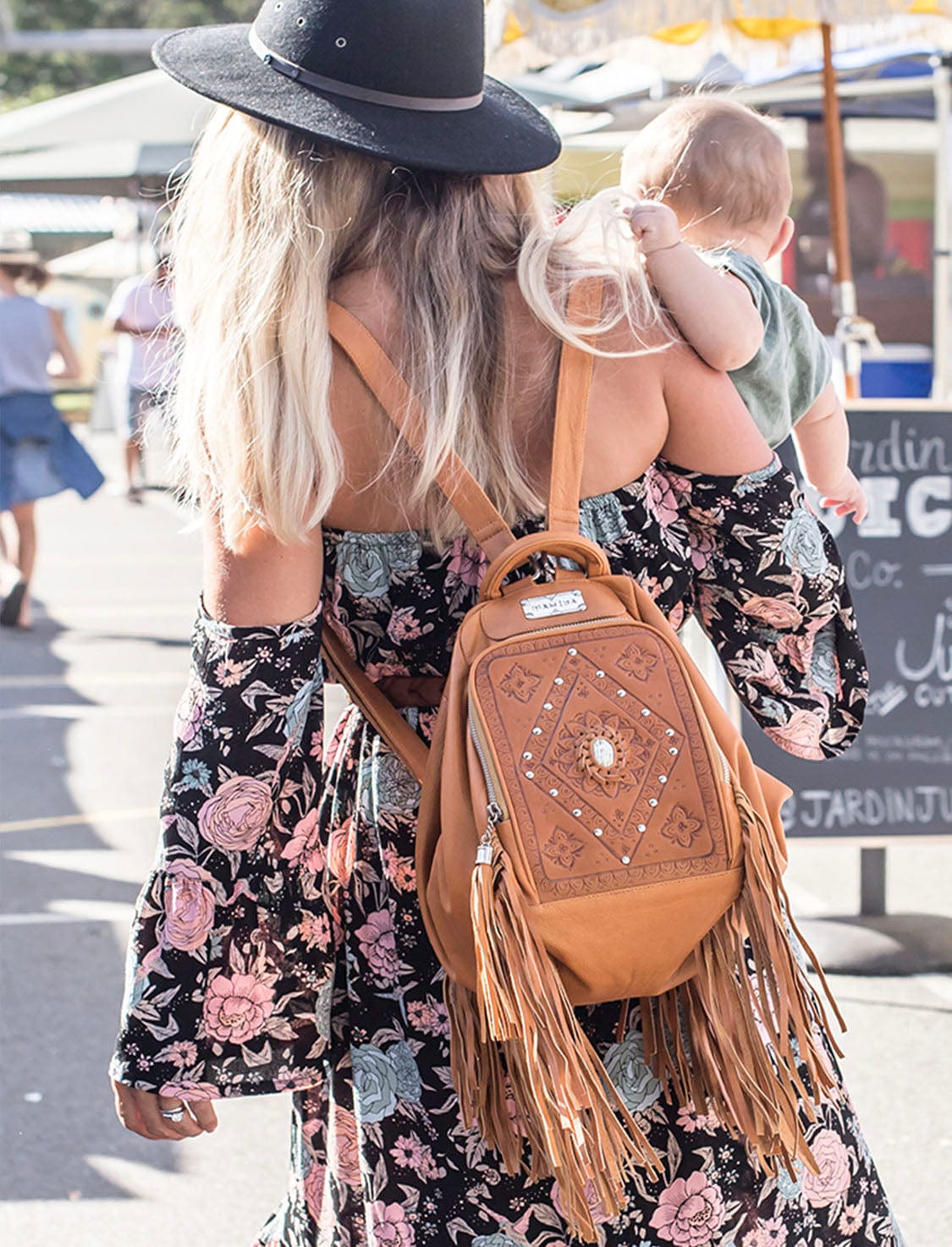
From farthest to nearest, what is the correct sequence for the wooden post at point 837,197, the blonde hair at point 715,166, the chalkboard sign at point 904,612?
the wooden post at point 837,197 < the chalkboard sign at point 904,612 < the blonde hair at point 715,166

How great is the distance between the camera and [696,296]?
67.5 inches

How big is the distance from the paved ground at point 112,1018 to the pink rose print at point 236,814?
36 centimetres

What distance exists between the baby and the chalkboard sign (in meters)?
1.79

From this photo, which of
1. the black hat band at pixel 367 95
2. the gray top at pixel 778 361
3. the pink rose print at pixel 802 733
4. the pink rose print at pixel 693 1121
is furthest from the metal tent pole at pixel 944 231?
the pink rose print at pixel 693 1121

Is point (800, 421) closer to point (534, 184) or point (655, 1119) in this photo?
point (534, 184)

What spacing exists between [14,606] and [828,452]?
24.1ft

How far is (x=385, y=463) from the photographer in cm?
164

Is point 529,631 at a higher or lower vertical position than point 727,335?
lower

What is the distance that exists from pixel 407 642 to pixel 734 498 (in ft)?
1.28

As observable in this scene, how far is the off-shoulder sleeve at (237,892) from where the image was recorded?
5.60 feet

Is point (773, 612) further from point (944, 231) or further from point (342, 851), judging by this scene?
point (944, 231)

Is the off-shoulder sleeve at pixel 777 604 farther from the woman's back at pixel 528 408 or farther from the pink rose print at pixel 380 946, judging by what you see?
the pink rose print at pixel 380 946

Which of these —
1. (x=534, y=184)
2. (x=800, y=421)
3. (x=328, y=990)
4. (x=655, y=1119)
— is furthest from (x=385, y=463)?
(x=800, y=421)

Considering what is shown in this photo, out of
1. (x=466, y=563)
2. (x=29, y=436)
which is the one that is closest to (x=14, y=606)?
(x=29, y=436)
